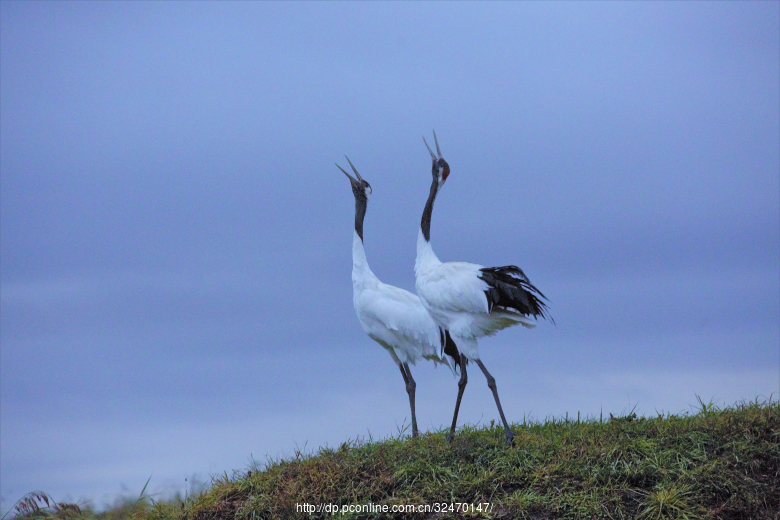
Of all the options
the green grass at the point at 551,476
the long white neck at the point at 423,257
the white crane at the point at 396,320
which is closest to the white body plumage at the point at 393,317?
the white crane at the point at 396,320

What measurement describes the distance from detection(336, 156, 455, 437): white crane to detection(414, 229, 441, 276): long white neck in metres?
0.92

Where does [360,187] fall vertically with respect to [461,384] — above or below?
above

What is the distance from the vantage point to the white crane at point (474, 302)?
8.95m

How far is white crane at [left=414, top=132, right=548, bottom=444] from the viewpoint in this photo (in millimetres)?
8945

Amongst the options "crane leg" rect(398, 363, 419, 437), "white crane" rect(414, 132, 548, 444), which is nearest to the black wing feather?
"white crane" rect(414, 132, 548, 444)

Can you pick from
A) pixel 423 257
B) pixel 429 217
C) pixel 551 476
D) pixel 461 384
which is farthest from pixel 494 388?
pixel 429 217

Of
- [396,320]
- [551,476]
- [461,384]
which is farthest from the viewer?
[396,320]

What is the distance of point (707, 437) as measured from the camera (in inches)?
333

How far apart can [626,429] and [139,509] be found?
5.67m

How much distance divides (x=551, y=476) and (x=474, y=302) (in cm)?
211

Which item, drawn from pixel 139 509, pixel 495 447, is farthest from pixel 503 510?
pixel 139 509

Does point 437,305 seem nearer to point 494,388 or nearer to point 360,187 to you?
point 494,388

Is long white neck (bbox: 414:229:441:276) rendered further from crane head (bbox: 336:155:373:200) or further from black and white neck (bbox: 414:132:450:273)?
crane head (bbox: 336:155:373:200)

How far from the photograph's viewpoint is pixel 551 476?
7852mm
